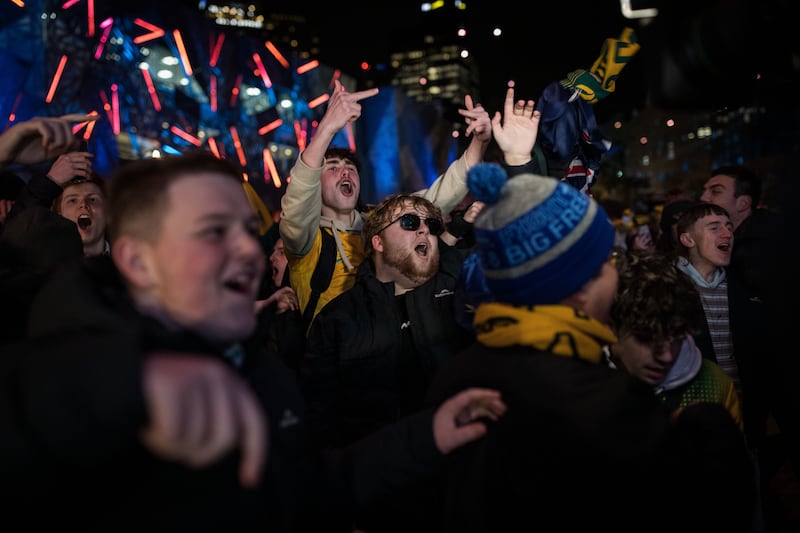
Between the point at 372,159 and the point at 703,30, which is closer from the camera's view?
the point at 703,30

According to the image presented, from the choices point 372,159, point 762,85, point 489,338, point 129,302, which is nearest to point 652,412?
point 489,338

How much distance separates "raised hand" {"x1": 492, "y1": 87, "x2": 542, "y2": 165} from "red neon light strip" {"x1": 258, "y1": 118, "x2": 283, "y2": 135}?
24.9 feet

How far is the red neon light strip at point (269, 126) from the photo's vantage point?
9984 millimetres

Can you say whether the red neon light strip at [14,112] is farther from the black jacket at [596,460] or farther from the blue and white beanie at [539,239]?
the black jacket at [596,460]

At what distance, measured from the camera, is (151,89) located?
7641 millimetres

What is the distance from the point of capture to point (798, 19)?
1319 mm

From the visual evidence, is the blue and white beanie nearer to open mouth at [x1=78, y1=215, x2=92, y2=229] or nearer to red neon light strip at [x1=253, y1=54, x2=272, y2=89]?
open mouth at [x1=78, y1=215, x2=92, y2=229]

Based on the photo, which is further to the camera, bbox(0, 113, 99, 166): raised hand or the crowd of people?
bbox(0, 113, 99, 166): raised hand

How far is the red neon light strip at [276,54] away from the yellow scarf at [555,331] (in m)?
10.0

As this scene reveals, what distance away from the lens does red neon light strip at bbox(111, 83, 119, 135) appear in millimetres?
7012

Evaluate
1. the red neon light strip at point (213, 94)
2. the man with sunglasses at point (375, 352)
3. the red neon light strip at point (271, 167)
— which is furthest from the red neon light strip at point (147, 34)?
the man with sunglasses at point (375, 352)

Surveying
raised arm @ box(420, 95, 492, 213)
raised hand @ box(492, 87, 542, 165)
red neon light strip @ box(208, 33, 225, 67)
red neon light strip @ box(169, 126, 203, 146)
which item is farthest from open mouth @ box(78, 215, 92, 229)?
red neon light strip @ box(208, 33, 225, 67)

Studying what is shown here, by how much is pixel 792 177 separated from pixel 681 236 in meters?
3.02

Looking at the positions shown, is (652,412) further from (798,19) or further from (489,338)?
(798,19)
